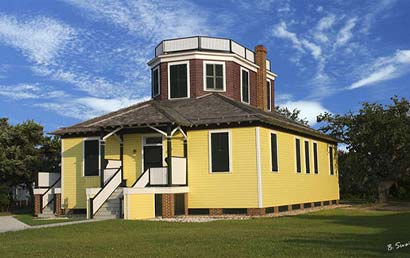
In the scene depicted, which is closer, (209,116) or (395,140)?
(209,116)

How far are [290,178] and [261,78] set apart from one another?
7.15m

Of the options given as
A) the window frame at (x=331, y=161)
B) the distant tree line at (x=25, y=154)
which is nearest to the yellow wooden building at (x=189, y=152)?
the window frame at (x=331, y=161)

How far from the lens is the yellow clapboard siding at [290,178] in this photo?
2264 centimetres

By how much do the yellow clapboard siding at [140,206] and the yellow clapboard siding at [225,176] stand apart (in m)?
2.14

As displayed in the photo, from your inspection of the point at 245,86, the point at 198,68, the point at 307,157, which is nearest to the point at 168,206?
the point at 198,68

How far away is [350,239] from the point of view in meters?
12.3

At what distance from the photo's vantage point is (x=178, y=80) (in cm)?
2750

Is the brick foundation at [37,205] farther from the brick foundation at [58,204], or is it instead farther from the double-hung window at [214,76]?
the double-hung window at [214,76]

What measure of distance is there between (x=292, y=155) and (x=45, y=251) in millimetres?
16474

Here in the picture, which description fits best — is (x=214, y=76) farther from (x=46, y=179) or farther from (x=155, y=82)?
(x=46, y=179)

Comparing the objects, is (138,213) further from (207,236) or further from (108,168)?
(207,236)

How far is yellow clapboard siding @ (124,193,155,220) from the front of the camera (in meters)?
20.2

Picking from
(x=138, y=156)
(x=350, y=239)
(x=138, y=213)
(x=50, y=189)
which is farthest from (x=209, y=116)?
(x=350, y=239)

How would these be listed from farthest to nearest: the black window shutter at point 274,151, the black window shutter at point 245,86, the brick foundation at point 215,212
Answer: the black window shutter at point 245,86
the black window shutter at point 274,151
the brick foundation at point 215,212
